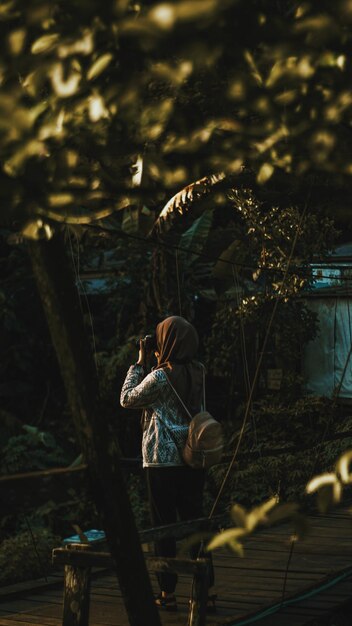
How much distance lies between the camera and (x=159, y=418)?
5977 millimetres

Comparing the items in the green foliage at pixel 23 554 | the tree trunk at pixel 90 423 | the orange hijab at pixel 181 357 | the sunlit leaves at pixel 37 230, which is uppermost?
the sunlit leaves at pixel 37 230

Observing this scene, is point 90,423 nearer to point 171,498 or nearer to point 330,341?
point 171,498

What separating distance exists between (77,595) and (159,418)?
1407 millimetres

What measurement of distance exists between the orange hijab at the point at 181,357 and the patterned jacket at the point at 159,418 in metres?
0.06

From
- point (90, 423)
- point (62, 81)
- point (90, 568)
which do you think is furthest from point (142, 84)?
point (90, 568)

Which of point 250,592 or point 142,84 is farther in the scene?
point 250,592

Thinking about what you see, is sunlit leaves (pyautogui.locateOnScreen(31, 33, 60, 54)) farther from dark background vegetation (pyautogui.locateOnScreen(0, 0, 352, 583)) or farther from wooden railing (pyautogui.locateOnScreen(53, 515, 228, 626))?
wooden railing (pyautogui.locateOnScreen(53, 515, 228, 626))

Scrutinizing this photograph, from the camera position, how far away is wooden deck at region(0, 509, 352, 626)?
593cm

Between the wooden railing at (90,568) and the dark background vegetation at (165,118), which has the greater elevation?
the dark background vegetation at (165,118)

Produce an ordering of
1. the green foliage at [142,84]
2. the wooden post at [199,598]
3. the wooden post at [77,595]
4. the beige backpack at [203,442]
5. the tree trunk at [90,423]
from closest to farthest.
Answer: the green foliage at [142,84] → the tree trunk at [90,423] → the wooden post at [77,595] → the wooden post at [199,598] → the beige backpack at [203,442]

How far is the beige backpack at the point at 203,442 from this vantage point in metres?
5.77

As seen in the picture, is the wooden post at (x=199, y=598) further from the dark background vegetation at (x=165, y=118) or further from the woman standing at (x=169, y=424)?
the woman standing at (x=169, y=424)

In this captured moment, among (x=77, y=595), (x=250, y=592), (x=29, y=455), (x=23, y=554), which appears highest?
(x=77, y=595)

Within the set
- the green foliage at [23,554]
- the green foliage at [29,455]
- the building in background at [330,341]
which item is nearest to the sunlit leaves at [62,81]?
the green foliage at [23,554]
